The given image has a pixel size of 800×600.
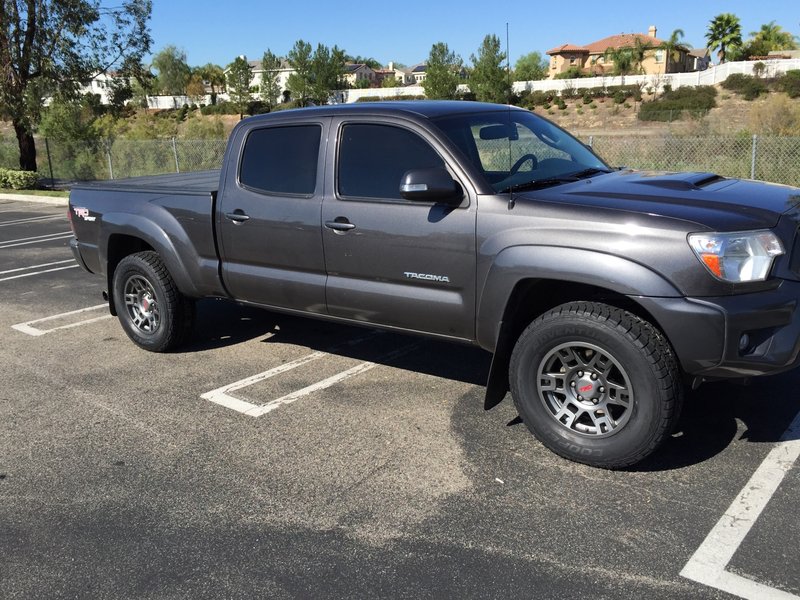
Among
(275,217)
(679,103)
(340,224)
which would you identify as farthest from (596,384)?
(679,103)

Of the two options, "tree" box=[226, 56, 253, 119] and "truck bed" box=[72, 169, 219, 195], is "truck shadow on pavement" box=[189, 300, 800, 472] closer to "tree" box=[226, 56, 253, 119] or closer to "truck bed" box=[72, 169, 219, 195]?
"truck bed" box=[72, 169, 219, 195]

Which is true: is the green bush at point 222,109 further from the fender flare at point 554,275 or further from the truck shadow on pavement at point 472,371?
the fender flare at point 554,275

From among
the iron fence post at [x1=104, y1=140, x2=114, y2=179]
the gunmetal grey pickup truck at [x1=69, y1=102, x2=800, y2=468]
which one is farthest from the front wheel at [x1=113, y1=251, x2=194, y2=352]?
the iron fence post at [x1=104, y1=140, x2=114, y2=179]

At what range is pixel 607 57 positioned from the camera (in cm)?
10025

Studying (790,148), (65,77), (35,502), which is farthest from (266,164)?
(65,77)

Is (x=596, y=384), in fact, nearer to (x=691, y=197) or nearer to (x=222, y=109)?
(x=691, y=197)

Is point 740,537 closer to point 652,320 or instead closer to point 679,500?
point 679,500

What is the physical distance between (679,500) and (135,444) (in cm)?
309

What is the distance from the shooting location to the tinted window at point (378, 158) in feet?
14.1

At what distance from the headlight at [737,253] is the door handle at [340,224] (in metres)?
2.06

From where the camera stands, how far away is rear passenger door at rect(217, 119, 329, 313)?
4.72m

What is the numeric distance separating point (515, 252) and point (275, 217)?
1874 mm

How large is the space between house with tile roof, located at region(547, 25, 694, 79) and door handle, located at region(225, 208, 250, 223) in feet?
307

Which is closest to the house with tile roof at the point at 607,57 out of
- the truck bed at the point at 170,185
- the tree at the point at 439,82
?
the tree at the point at 439,82
